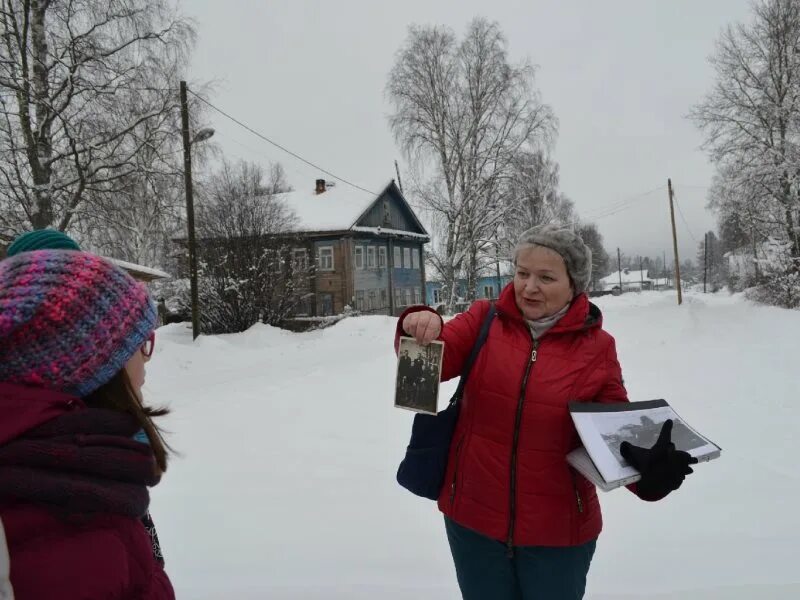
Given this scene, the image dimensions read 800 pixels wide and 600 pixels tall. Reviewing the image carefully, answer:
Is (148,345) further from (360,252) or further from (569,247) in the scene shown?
(360,252)

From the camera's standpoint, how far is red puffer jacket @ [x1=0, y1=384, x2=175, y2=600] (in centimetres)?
81

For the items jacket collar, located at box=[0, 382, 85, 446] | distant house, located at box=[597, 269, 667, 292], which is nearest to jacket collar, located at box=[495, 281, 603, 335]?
jacket collar, located at box=[0, 382, 85, 446]

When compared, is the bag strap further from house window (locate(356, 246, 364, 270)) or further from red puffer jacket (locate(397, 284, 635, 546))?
house window (locate(356, 246, 364, 270))

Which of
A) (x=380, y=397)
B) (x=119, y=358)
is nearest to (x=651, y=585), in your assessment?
(x=119, y=358)

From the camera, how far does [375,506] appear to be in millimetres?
3754

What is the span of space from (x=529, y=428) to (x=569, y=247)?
67cm

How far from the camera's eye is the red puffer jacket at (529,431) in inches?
68.6

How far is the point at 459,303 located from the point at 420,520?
19988 mm

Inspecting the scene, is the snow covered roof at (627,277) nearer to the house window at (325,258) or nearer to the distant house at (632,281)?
the distant house at (632,281)

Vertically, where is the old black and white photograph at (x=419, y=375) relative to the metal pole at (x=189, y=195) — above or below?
below

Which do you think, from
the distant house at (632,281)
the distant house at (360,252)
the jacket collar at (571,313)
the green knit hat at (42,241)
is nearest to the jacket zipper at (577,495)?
the jacket collar at (571,313)

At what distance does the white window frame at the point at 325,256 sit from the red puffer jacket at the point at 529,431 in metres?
26.0

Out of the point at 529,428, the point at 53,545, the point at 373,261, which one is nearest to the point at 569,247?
the point at 529,428

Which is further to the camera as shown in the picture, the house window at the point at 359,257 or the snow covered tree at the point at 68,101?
the house window at the point at 359,257
